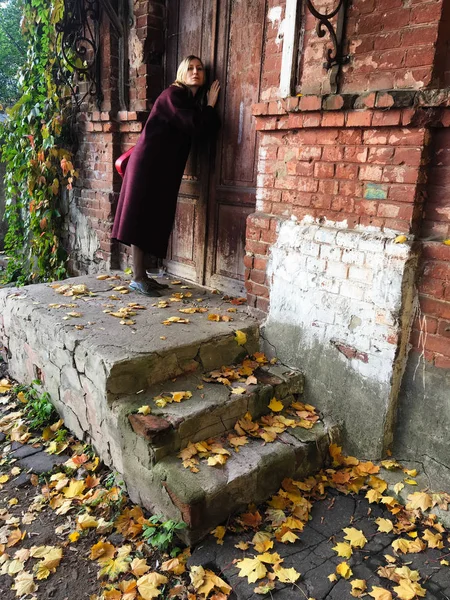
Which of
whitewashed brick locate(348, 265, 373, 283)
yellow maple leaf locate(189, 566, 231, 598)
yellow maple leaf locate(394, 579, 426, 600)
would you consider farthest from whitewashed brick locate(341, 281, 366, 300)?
yellow maple leaf locate(189, 566, 231, 598)

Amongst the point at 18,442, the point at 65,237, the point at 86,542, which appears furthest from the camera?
the point at 65,237

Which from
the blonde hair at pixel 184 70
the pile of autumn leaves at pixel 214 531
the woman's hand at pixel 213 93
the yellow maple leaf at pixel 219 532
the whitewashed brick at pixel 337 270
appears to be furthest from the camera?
the woman's hand at pixel 213 93

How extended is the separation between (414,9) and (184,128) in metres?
1.82

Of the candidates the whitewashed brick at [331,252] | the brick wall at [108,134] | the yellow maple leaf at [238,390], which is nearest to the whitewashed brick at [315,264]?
the whitewashed brick at [331,252]

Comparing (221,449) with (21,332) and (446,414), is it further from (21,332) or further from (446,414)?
(21,332)

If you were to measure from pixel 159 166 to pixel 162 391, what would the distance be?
6.13ft

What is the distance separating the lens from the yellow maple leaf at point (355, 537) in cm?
237

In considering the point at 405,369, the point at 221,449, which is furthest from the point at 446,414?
the point at 221,449

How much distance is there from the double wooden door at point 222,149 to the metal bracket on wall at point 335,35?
97 cm

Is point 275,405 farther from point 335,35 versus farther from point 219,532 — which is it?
point 335,35

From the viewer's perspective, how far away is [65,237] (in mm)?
5754

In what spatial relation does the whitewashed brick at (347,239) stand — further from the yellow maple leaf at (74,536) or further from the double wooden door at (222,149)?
the yellow maple leaf at (74,536)

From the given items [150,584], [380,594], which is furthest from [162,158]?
→ [380,594]

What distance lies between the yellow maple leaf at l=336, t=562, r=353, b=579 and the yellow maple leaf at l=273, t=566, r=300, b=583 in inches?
7.7
